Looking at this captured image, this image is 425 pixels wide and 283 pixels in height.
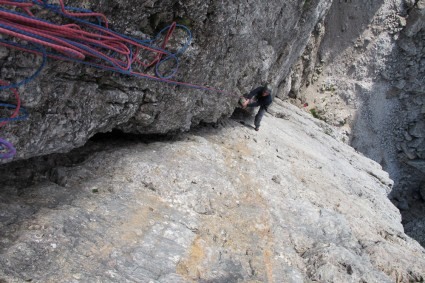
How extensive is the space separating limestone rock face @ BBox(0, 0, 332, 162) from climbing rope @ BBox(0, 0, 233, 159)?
13cm

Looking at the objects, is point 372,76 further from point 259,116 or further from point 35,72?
point 35,72

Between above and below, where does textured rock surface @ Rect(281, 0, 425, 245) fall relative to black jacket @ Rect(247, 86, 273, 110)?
above

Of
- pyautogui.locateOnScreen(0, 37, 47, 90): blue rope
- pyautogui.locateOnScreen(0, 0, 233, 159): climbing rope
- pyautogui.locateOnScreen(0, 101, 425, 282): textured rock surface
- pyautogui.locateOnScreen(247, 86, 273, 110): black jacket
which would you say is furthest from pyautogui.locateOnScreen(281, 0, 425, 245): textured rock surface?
pyautogui.locateOnScreen(0, 37, 47, 90): blue rope

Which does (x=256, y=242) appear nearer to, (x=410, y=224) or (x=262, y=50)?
(x=262, y=50)

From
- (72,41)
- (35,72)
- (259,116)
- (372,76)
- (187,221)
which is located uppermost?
(372,76)

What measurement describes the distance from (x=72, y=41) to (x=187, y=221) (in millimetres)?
3670

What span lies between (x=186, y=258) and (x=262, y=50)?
25.1 ft

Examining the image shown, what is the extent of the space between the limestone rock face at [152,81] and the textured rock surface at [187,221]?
2.83 ft

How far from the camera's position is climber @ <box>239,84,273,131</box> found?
12.4m


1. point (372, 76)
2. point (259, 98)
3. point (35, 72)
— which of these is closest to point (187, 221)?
point (35, 72)

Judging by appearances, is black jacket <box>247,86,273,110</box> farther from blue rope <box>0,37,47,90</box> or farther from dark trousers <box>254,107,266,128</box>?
blue rope <box>0,37,47,90</box>

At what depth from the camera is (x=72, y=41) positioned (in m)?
4.89

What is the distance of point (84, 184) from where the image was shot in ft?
21.3

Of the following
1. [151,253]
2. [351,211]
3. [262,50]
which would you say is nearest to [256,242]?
[151,253]
